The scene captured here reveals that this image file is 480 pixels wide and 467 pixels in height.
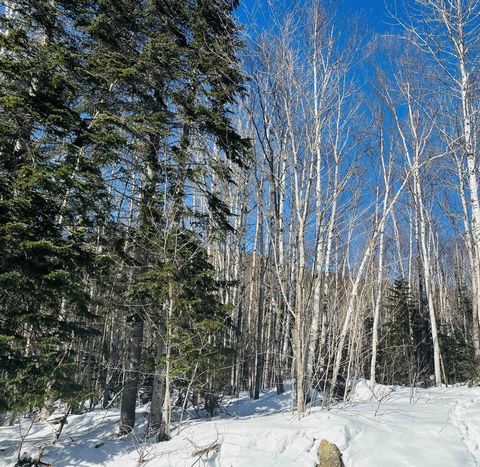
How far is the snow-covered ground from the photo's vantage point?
4.59 meters

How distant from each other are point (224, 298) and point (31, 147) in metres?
8.30

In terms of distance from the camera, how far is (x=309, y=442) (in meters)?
4.83

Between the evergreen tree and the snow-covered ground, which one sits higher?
the evergreen tree

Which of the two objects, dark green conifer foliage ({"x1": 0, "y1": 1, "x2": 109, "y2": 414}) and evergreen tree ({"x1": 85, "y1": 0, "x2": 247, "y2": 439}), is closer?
dark green conifer foliage ({"x1": 0, "y1": 1, "x2": 109, "y2": 414})

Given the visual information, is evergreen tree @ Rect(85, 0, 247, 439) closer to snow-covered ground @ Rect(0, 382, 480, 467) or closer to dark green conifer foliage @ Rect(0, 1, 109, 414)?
dark green conifer foliage @ Rect(0, 1, 109, 414)

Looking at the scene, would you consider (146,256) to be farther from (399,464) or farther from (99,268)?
(399,464)

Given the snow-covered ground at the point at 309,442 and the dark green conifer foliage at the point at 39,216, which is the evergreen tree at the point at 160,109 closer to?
the dark green conifer foliage at the point at 39,216

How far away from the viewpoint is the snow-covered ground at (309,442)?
15.1 feet

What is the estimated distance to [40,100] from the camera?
22.2 ft

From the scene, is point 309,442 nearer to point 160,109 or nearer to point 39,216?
point 39,216

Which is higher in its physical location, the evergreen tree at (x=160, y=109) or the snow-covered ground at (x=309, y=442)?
the evergreen tree at (x=160, y=109)

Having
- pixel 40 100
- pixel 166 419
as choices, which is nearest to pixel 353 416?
pixel 166 419

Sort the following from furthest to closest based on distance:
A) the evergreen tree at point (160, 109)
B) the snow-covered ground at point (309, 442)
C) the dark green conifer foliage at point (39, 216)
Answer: the evergreen tree at point (160, 109), the dark green conifer foliage at point (39, 216), the snow-covered ground at point (309, 442)

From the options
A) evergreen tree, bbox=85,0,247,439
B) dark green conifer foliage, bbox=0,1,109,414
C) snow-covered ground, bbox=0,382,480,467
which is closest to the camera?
snow-covered ground, bbox=0,382,480,467
